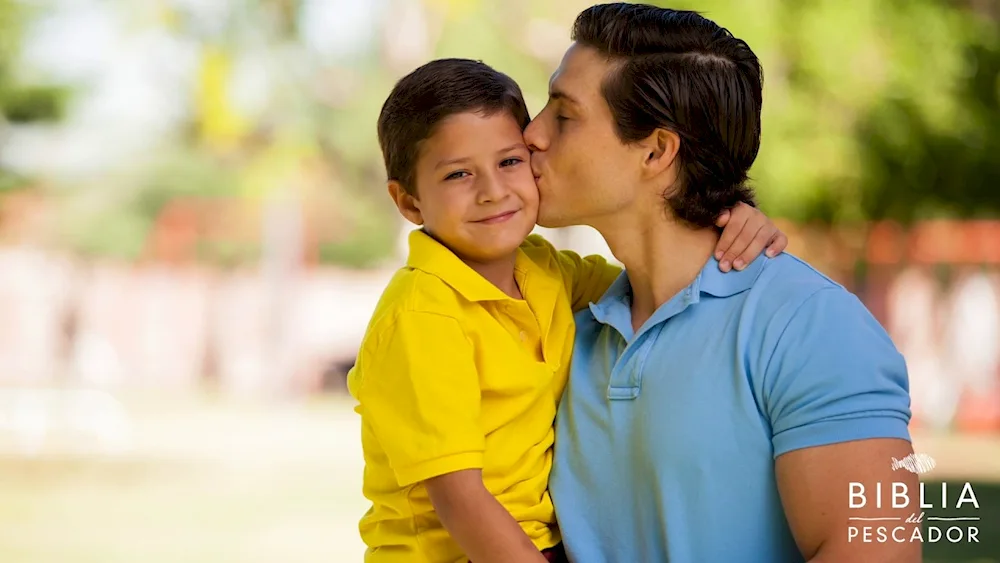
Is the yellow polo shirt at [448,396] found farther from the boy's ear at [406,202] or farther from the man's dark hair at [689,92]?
the man's dark hair at [689,92]

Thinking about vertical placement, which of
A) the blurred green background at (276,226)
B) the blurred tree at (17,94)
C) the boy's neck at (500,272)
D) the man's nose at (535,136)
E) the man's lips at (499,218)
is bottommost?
the boy's neck at (500,272)

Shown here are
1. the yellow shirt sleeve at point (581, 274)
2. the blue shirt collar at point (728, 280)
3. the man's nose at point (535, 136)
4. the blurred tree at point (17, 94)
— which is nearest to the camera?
the blue shirt collar at point (728, 280)

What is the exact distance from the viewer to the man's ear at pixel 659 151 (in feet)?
7.63

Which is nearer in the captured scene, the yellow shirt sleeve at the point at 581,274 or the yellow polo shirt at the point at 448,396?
the yellow polo shirt at the point at 448,396

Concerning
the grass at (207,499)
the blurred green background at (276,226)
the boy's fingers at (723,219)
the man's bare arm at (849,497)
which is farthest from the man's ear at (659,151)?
the blurred green background at (276,226)

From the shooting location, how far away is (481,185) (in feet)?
7.92

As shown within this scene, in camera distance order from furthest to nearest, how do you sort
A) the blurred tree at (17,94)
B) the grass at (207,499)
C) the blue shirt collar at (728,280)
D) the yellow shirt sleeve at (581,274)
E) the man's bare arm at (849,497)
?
the blurred tree at (17,94) < the grass at (207,499) < the yellow shirt sleeve at (581,274) < the blue shirt collar at (728,280) < the man's bare arm at (849,497)

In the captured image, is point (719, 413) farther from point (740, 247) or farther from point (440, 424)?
point (440, 424)

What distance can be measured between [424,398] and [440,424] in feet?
0.18

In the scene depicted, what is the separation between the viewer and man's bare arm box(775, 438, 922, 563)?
6.36ft

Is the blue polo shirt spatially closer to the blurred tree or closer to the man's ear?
the man's ear

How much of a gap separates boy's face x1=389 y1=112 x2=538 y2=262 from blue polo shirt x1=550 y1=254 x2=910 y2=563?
11.7 inches

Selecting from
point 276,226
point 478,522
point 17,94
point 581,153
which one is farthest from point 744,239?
point 17,94

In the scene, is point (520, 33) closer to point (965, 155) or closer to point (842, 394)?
point (965, 155)
